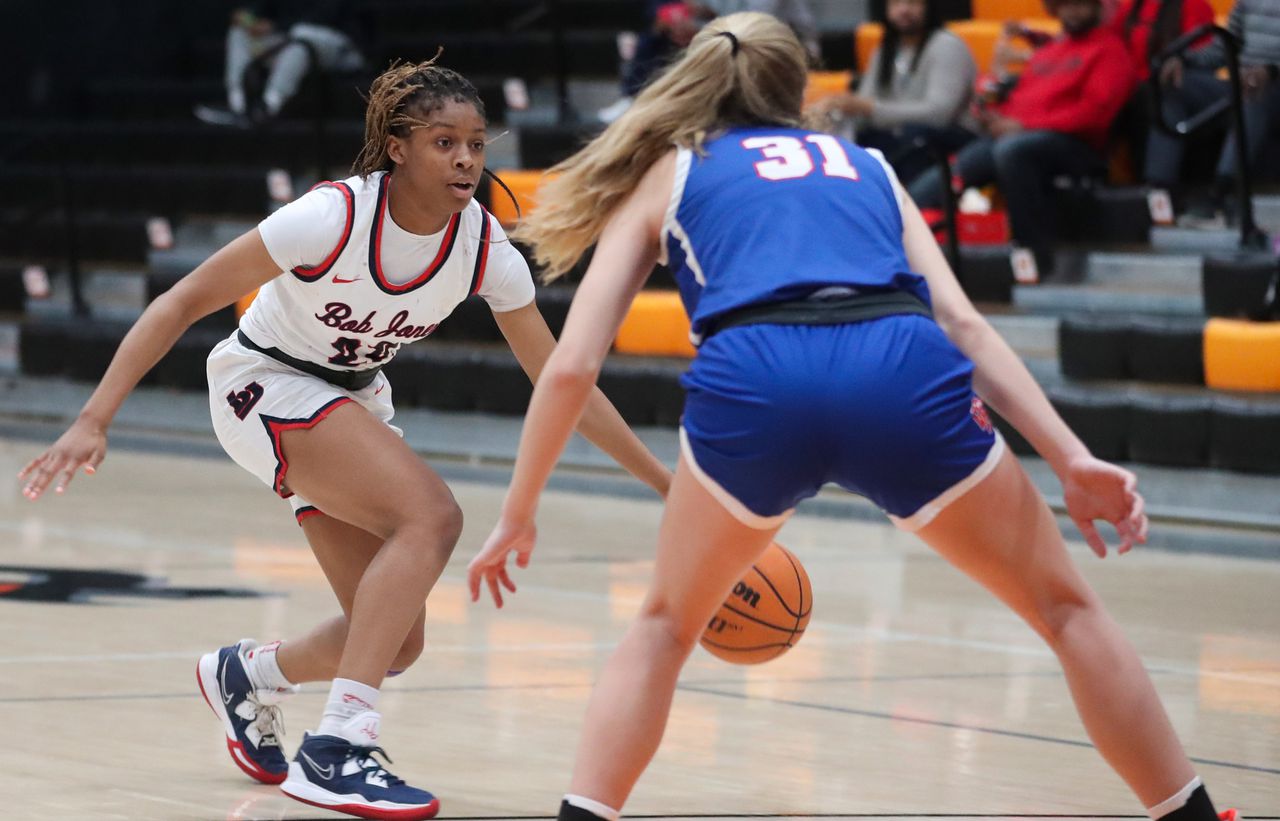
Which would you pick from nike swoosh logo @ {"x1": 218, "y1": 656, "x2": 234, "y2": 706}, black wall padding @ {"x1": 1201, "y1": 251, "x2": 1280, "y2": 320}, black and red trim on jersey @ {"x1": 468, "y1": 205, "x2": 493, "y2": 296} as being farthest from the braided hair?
black wall padding @ {"x1": 1201, "y1": 251, "x2": 1280, "y2": 320}

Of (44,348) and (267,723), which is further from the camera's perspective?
(44,348)

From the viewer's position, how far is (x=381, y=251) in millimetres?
3893

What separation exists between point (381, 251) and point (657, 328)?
6.45 meters

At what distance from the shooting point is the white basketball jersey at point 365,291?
3.88 meters

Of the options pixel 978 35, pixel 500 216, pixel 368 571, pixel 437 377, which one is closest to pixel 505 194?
pixel 500 216

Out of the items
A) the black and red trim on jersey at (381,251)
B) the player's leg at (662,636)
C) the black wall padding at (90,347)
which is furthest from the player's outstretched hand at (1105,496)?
the black wall padding at (90,347)

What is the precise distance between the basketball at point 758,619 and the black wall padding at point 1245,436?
4497 millimetres

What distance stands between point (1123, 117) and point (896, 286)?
6.99 metres

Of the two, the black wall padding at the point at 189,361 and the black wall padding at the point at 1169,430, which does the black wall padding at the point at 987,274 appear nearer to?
the black wall padding at the point at 1169,430

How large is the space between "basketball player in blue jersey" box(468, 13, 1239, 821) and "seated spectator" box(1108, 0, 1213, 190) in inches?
262

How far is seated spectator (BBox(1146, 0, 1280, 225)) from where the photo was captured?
8906 millimetres

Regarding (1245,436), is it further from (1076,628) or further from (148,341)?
(148,341)

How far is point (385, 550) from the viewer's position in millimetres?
3811

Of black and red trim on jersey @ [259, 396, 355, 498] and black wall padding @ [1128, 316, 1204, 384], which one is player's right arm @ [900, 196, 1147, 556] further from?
black wall padding @ [1128, 316, 1204, 384]
